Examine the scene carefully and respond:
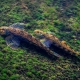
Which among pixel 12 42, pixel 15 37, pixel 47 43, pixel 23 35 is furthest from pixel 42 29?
pixel 12 42

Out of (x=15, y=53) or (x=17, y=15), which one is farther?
(x=17, y=15)

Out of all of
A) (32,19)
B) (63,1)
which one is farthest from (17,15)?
(63,1)

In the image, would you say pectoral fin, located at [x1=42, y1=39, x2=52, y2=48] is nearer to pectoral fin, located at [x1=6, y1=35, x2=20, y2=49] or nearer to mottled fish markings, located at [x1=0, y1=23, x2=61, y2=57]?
mottled fish markings, located at [x1=0, y1=23, x2=61, y2=57]

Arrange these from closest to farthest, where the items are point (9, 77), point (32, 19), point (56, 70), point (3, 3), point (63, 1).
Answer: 1. point (9, 77)
2. point (56, 70)
3. point (32, 19)
4. point (3, 3)
5. point (63, 1)

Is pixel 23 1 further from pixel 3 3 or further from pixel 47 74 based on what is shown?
pixel 47 74

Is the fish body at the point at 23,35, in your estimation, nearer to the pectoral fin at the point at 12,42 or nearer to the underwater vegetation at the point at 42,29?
the pectoral fin at the point at 12,42

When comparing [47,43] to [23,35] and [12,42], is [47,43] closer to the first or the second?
[23,35]

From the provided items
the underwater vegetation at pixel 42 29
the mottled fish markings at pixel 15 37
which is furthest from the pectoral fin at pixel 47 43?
the underwater vegetation at pixel 42 29
